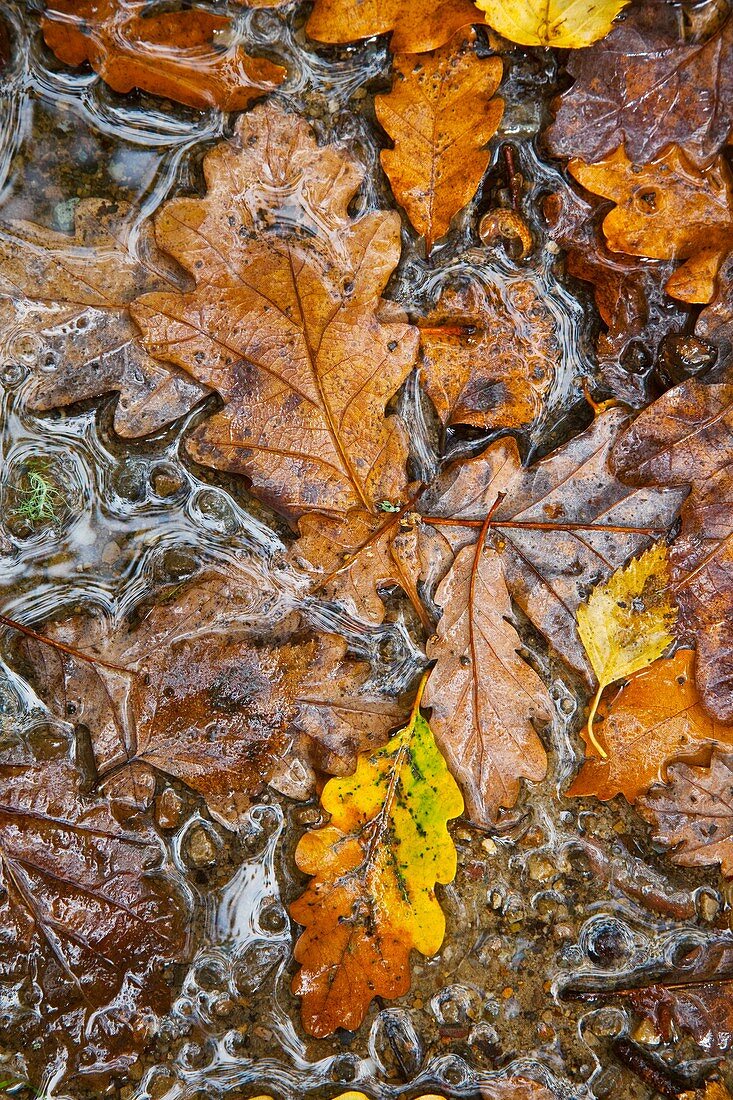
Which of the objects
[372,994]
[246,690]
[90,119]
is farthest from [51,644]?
[90,119]

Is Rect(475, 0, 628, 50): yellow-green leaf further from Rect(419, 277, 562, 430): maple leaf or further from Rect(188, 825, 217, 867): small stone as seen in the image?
Rect(188, 825, 217, 867): small stone

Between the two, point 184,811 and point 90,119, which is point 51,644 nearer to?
point 184,811

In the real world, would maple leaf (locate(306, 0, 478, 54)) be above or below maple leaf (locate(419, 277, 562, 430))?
above

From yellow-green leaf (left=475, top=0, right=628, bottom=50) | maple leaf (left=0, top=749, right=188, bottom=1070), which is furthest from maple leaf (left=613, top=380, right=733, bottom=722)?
maple leaf (left=0, top=749, right=188, bottom=1070)

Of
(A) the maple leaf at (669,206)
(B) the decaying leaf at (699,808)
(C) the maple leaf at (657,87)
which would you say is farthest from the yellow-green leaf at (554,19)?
(B) the decaying leaf at (699,808)

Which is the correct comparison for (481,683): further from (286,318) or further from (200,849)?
(286,318)

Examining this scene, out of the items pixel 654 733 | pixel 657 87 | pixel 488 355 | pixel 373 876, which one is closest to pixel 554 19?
pixel 657 87
